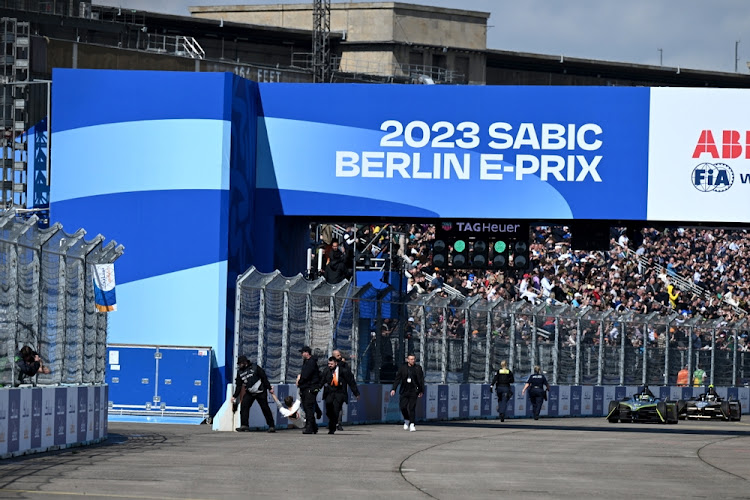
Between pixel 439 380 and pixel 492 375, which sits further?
pixel 492 375

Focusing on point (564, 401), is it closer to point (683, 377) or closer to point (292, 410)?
point (683, 377)

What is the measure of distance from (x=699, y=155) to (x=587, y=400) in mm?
14188

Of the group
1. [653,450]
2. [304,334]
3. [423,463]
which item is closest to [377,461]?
[423,463]

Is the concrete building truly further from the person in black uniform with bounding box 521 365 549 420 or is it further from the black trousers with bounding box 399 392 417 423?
the black trousers with bounding box 399 392 417 423

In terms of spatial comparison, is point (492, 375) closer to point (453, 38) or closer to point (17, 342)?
point (17, 342)

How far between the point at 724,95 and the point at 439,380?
31.0 ft

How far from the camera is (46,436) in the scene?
20391mm

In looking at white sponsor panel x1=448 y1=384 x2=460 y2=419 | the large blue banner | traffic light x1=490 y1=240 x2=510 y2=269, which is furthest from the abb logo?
white sponsor panel x1=448 y1=384 x2=460 y2=419

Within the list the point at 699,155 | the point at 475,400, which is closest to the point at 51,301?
the point at 699,155

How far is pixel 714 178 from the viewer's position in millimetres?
31250

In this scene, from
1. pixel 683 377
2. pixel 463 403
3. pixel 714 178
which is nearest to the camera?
pixel 714 178

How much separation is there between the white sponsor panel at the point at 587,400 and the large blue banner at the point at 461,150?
13557 mm

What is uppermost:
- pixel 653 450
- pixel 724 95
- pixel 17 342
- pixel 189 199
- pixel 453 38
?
pixel 453 38

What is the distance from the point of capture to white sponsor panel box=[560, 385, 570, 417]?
→ 4288cm
